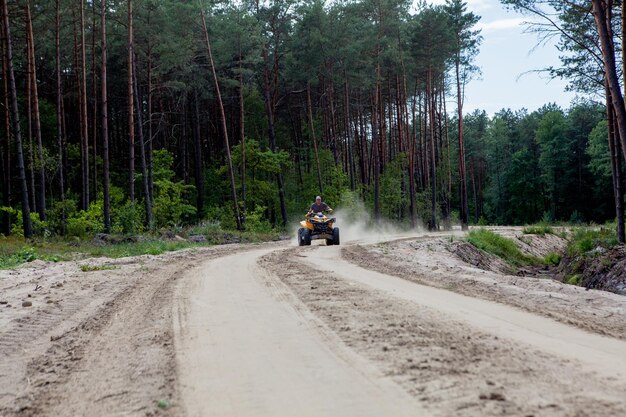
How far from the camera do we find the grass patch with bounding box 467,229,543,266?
22.2 metres

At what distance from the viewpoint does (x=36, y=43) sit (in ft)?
104

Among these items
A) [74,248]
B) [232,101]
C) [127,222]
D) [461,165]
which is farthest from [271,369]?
[232,101]

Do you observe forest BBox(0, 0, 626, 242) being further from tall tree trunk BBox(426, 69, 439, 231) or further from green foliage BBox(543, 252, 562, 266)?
green foliage BBox(543, 252, 562, 266)

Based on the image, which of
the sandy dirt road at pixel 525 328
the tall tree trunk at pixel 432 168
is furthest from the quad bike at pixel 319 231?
the tall tree trunk at pixel 432 168

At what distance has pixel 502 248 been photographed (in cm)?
2366

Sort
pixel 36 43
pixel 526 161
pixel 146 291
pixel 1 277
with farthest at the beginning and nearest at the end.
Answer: pixel 526 161 → pixel 36 43 → pixel 1 277 → pixel 146 291

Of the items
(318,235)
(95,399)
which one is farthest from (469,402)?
(318,235)

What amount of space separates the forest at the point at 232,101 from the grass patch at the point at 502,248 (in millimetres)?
4011

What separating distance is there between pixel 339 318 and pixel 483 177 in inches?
4242

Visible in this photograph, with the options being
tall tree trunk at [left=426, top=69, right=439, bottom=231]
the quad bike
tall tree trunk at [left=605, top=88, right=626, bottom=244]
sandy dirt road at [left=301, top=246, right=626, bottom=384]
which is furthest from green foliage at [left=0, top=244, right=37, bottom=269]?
tall tree trunk at [left=426, top=69, right=439, bottom=231]

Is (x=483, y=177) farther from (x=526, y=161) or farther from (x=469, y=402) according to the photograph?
(x=469, y=402)

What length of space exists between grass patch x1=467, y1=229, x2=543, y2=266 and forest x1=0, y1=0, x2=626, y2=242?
401 cm

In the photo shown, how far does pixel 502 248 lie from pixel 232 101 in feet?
100

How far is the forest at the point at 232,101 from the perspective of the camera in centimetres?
2583
